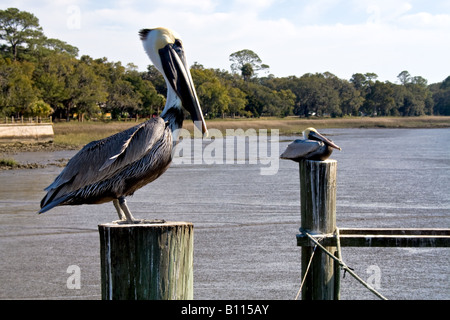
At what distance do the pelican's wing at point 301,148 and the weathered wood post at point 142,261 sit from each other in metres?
1.82

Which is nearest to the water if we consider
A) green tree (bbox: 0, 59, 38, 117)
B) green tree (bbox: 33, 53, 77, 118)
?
green tree (bbox: 0, 59, 38, 117)

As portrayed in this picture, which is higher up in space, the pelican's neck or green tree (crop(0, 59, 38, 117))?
green tree (crop(0, 59, 38, 117))

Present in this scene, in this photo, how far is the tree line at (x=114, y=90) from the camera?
5812 cm

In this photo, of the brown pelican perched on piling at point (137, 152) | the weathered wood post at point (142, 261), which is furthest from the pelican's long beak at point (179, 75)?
the weathered wood post at point (142, 261)

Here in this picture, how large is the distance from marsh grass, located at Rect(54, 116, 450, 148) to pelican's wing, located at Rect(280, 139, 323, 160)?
134 feet

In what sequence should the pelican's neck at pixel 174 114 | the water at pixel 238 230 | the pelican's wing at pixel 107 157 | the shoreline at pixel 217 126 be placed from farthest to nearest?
the shoreline at pixel 217 126 < the water at pixel 238 230 < the pelican's neck at pixel 174 114 < the pelican's wing at pixel 107 157

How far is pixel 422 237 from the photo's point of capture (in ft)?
12.6

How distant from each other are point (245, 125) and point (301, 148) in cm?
7154

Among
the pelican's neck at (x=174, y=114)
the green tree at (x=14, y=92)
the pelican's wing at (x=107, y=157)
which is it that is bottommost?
the pelican's wing at (x=107, y=157)

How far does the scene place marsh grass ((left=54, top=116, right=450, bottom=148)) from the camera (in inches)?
1990

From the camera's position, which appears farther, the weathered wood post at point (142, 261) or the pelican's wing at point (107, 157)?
the pelican's wing at point (107, 157)

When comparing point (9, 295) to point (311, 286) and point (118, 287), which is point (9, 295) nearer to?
point (311, 286)

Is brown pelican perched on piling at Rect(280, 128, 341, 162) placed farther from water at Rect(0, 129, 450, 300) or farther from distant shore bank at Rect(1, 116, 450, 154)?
distant shore bank at Rect(1, 116, 450, 154)

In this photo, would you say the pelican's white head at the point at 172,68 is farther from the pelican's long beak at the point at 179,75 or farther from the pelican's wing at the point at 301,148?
the pelican's wing at the point at 301,148
